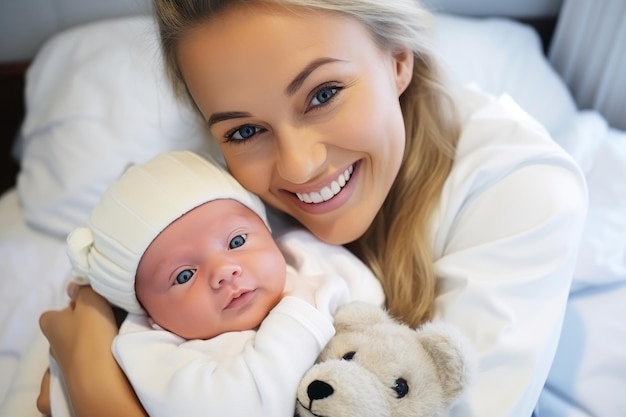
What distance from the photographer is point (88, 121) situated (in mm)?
1455

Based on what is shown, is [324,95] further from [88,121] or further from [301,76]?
[88,121]

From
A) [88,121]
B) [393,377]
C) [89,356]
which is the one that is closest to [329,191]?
[393,377]

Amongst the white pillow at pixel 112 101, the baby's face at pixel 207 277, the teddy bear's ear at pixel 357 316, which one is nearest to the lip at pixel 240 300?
the baby's face at pixel 207 277

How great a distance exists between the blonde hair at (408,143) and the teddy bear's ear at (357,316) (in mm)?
156

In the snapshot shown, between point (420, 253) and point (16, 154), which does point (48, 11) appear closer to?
point (16, 154)

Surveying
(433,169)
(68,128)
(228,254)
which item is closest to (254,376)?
(228,254)

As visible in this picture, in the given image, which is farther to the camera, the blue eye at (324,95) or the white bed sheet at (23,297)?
the white bed sheet at (23,297)

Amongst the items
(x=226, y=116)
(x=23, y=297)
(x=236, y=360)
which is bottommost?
(x=23, y=297)

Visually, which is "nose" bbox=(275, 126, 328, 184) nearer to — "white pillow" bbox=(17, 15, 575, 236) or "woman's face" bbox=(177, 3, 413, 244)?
"woman's face" bbox=(177, 3, 413, 244)

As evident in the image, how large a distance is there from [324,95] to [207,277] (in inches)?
13.1

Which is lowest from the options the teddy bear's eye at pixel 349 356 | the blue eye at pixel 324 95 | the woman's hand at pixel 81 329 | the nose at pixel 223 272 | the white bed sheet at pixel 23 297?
the white bed sheet at pixel 23 297

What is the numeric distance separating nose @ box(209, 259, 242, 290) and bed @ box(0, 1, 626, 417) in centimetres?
44

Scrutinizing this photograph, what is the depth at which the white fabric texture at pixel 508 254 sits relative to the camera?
2.68ft

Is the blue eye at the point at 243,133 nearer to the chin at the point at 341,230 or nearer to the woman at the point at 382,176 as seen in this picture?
the woman at the point at 382,176
